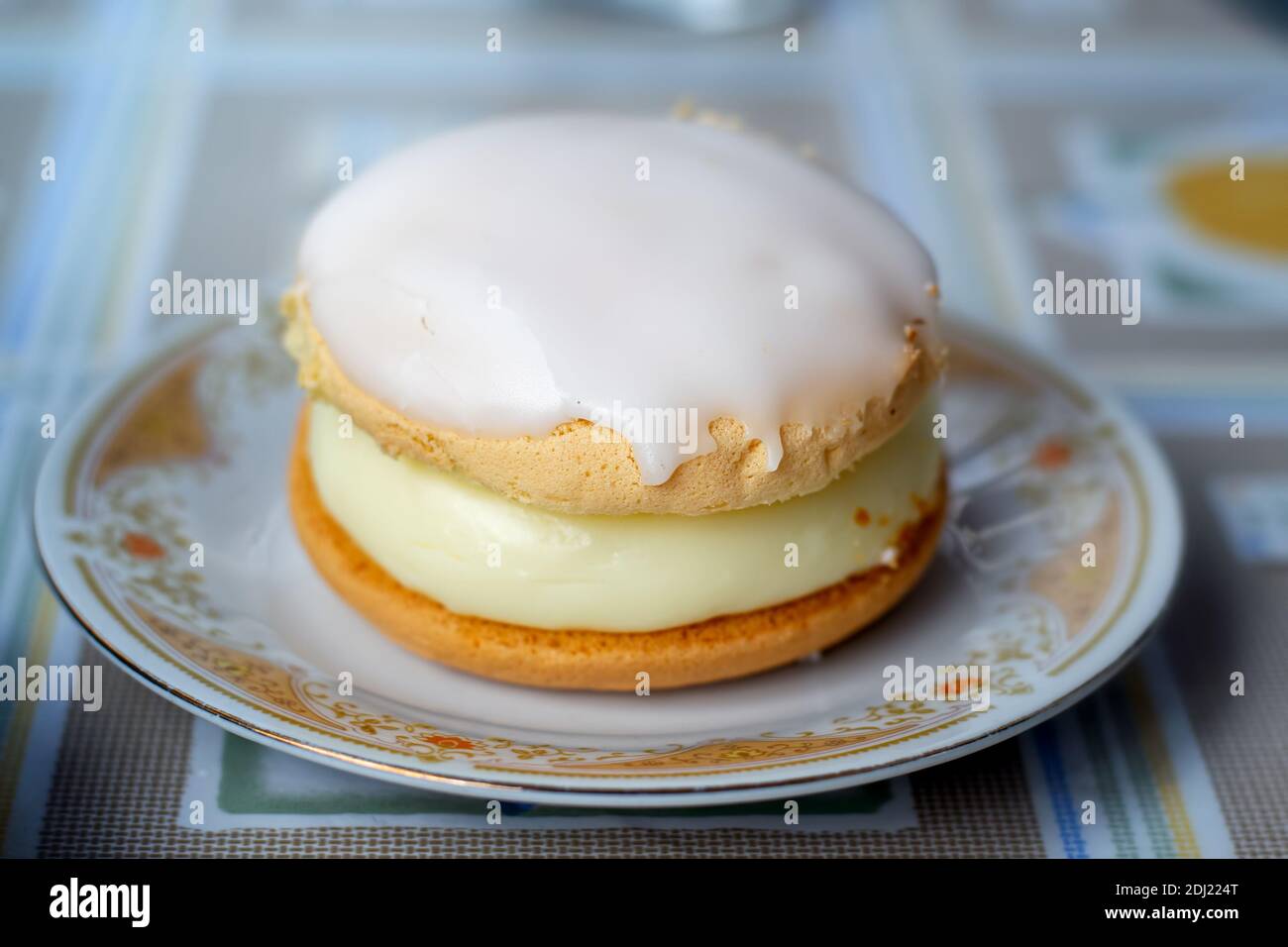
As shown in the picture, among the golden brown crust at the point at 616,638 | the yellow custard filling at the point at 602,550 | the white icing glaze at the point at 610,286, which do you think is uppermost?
the white icing glaze at the point at 610,286

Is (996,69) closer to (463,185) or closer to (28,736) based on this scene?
(463,185)

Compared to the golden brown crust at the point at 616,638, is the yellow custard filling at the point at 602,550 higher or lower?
higher

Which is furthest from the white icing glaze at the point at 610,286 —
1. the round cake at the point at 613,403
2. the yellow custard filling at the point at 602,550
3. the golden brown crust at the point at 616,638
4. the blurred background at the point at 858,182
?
the blurred background at the point at 858,182

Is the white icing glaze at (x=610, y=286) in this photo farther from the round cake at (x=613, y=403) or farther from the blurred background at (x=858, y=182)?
the blurred background at (x=858, y=182)

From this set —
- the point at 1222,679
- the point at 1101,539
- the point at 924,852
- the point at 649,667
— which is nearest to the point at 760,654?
the point at 649,667

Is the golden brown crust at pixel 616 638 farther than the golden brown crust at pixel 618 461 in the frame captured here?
Yes

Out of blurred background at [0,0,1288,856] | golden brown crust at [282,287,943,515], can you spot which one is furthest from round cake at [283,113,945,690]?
blurred background at [0,0,1288,856]

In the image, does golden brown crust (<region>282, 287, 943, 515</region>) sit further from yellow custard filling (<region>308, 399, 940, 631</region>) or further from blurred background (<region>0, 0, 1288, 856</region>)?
blurred background (<region>0, 0, 1288, 856</region>)
